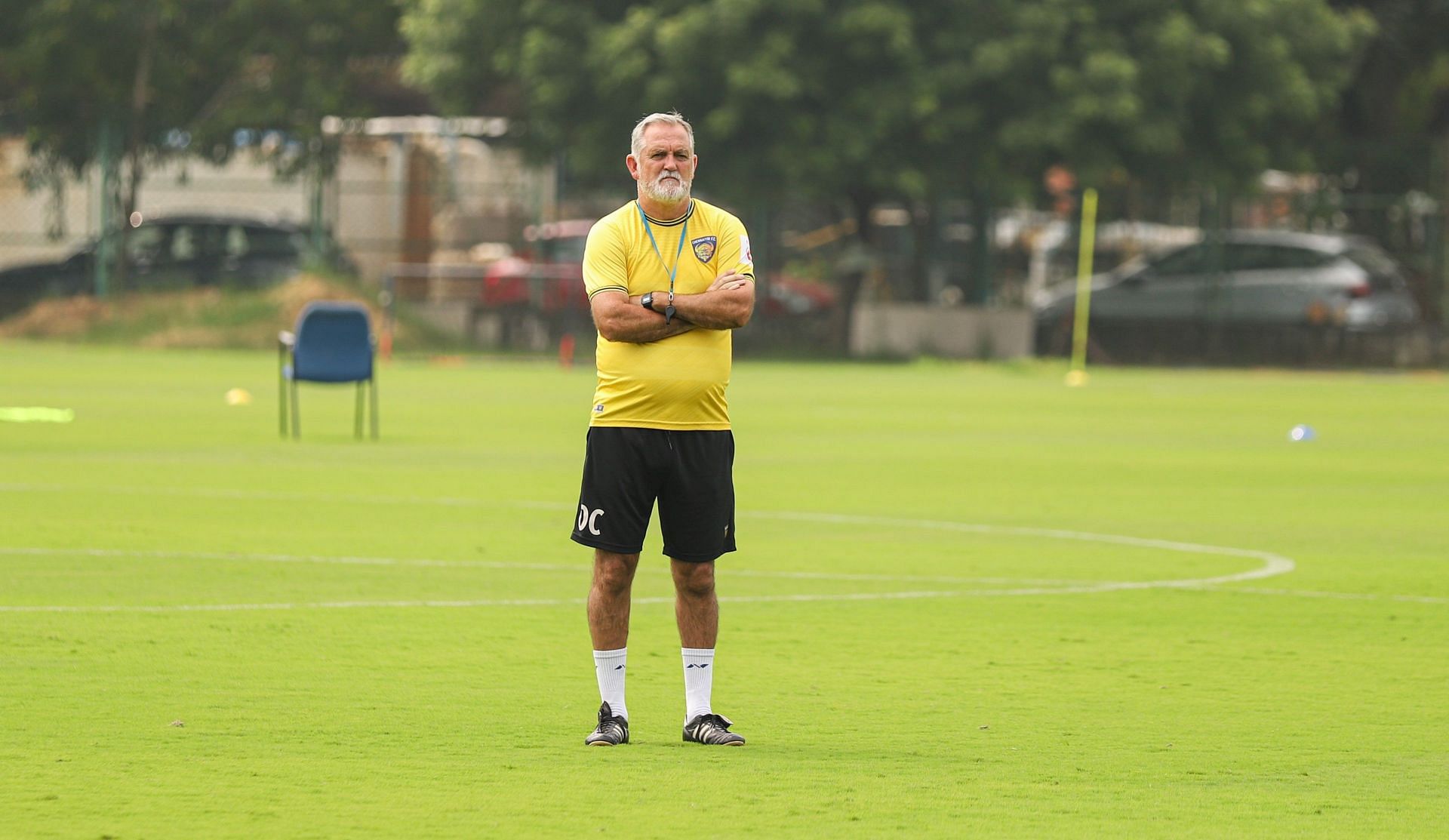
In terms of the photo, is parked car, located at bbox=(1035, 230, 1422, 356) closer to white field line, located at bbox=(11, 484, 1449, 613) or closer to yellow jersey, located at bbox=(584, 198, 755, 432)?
white field line, located at bbox=(11, 484, 1449, 613)

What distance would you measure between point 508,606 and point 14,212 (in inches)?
1456

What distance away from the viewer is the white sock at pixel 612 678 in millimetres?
7887

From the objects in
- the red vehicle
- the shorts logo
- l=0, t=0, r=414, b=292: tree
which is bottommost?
the red vehicle

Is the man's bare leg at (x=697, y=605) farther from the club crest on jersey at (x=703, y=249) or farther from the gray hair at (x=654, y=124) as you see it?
the gray hair at (x=654, y=124)

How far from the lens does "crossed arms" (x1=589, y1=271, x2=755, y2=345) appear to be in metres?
7.72

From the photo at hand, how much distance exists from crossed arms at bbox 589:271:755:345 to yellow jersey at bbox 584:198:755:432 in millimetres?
53

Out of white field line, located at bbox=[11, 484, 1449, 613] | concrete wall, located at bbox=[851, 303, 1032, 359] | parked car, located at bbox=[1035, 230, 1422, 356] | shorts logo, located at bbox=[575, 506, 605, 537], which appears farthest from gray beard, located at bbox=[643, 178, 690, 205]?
parked car, located at bbox=[1035, 230, 1422, 356]

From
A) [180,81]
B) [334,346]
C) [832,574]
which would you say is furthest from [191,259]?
[832,574]

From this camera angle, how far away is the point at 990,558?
537 inches

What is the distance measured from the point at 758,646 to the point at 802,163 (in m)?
28.0

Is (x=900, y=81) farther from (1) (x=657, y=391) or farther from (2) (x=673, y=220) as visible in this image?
(1) (x=657, y=391)

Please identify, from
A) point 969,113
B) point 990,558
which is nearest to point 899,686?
point 990,558

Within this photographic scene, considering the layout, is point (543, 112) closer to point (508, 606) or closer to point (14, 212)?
point (14, 212)

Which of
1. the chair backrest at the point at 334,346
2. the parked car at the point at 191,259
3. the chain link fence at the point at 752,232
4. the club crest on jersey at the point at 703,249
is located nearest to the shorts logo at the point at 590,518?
the club crest on jersey at the point at 703,249
